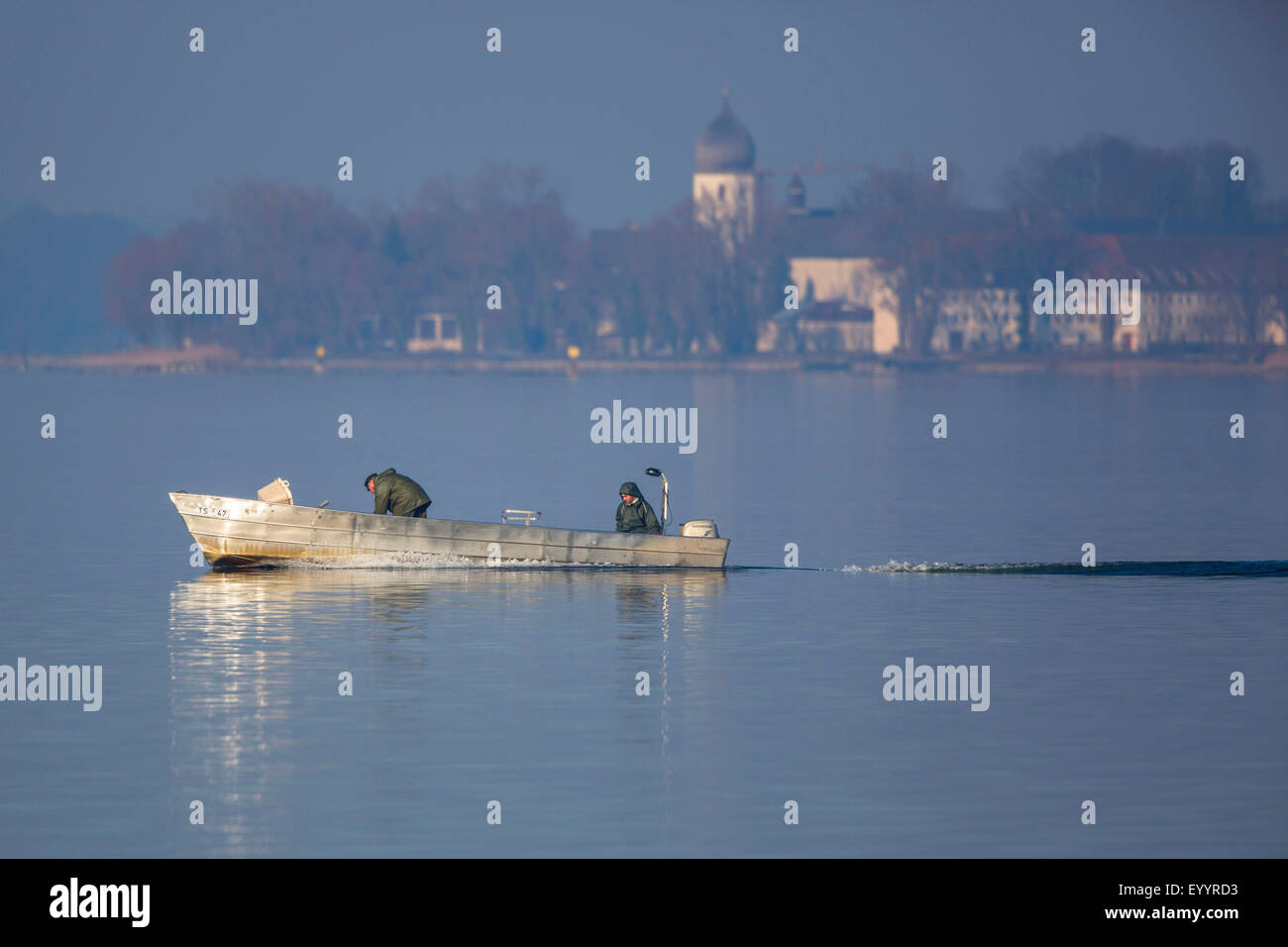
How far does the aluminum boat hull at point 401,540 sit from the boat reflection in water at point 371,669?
1.19 feet

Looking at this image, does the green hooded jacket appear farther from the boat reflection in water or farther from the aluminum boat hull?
the boat reflection in water

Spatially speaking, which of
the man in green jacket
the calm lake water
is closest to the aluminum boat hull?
the man in green jacket

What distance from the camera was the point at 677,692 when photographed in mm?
28234

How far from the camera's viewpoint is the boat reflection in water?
74.2ft

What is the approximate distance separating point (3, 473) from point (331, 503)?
20.3 meters

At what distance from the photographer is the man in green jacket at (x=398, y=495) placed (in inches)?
1534

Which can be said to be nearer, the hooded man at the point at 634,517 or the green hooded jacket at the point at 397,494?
the green hooded jacket at the point at 397,494

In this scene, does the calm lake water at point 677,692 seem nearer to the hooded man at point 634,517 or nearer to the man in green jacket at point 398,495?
the hooded man at point 634,517

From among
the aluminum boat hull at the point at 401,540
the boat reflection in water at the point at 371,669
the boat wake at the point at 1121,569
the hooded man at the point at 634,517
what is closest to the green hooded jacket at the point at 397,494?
the aluminum boat hull at the point at 401,540

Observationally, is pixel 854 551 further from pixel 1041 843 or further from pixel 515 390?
pixel 515 390

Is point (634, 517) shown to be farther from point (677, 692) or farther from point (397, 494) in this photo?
point (677, 692)

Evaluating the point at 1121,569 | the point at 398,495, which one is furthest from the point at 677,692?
the point at 1121,569

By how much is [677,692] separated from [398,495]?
473 inches
